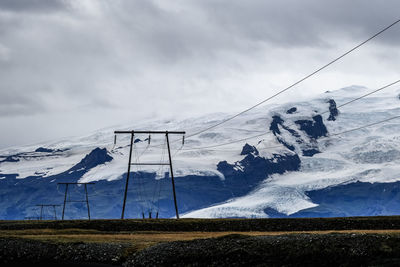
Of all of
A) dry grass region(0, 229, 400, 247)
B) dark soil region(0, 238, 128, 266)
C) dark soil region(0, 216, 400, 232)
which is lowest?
dark soil region(0, 238, 128, 266)

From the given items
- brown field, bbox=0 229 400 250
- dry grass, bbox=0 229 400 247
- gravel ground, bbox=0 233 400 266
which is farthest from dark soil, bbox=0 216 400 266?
dry grass, bbox=0 229 400 247

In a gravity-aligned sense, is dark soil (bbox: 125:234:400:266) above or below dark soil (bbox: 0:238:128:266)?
above

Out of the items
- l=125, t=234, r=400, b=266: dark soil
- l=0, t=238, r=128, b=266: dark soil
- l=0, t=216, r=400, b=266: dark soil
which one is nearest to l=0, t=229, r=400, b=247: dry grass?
l=0, t=238, r=128, b=266: dark soil

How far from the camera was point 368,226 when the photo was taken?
70188 mm

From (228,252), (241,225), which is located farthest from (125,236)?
(228,252)

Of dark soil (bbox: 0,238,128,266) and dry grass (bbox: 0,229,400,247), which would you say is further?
dry grass (bbox: 0,229,400,247)

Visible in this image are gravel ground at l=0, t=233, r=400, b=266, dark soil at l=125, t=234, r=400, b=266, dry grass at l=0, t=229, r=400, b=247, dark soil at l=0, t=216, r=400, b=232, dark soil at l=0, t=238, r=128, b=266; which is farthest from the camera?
dark soil at l=0, t=216, r=400, b=232

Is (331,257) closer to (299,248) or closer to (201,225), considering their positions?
(299,248)

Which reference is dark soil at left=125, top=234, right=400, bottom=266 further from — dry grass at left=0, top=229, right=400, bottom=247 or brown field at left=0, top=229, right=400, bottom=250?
dry grass at left=0, top=229, right=400, bottom=247

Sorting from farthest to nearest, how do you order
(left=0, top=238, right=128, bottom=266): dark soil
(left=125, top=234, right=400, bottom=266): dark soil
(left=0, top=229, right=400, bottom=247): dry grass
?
(left=0, top=229, right=400, bottom=247): dry grass
(left=0, top=238, right=128, bottom=266): dark soil
(left=125, top=234, right=400, bottom=266): dark soil

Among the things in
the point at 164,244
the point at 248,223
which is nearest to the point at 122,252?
the point at 164,244

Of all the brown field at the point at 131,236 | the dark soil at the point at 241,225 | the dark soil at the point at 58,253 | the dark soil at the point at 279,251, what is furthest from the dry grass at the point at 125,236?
the dark soil at the point at 279,251

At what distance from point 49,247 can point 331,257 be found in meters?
24.5

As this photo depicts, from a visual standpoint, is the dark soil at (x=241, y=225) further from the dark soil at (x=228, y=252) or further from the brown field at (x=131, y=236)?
the dark soil at (x=228, y=252)
